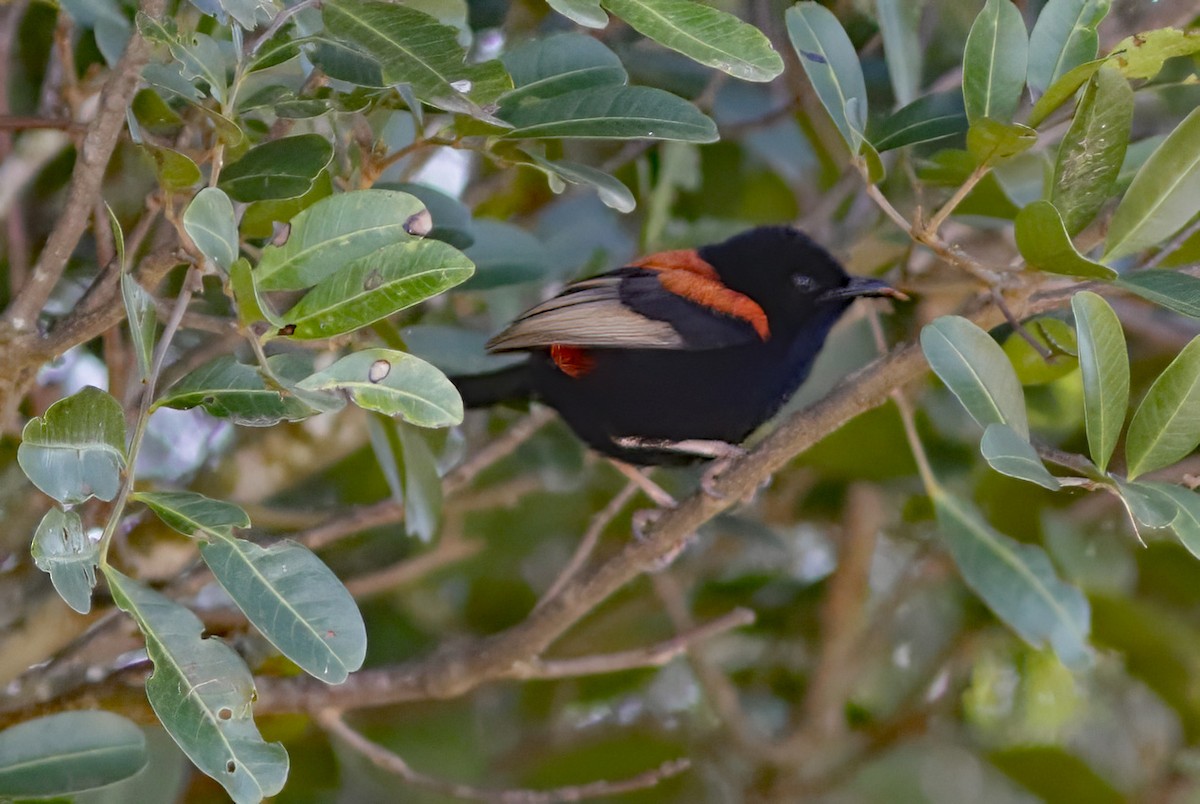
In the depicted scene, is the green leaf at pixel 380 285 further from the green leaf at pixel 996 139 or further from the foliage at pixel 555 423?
the green leaf at pixel 996 139

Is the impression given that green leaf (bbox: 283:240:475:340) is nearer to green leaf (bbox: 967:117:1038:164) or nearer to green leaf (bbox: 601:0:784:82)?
green leaf (bbox: 601:0:784:82)

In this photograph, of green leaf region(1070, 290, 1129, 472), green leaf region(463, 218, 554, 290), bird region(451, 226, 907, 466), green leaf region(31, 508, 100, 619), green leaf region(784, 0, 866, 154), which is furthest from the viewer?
bird region(451, 226, 907, 466)

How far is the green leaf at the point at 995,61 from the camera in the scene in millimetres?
2217

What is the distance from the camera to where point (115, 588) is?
1.74 metres

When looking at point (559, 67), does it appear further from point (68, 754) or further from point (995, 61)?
point (68, 754)

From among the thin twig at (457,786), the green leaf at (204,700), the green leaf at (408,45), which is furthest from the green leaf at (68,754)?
the green leaf at (408,45)

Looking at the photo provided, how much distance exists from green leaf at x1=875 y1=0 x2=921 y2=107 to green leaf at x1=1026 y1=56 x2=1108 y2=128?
722mm

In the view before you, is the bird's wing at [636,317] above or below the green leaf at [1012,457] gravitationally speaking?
below

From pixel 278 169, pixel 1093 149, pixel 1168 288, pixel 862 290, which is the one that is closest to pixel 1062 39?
pixel 1093 149

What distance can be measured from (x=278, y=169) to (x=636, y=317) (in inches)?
54.1

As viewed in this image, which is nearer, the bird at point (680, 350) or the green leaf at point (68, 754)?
the green leaf at point (68, 754)

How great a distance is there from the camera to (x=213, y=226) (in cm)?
172

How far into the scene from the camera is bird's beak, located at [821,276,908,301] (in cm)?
319

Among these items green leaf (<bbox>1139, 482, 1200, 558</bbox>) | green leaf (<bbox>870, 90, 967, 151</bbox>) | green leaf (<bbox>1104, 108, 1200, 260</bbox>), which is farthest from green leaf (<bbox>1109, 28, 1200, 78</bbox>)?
green leaf (<bbox>1139, 482, 1200, 558</bbox>)
